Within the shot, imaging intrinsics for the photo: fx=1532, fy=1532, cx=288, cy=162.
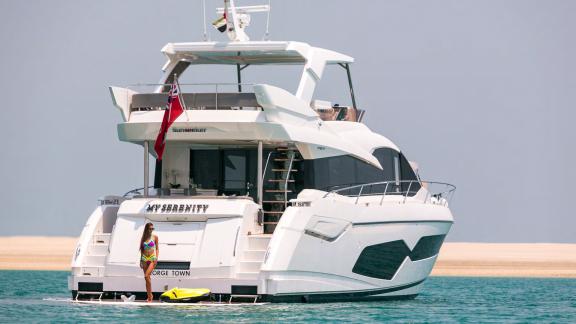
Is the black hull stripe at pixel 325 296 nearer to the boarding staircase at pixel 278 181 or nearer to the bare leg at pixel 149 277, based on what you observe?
the boarding staircase at pixel 278 181

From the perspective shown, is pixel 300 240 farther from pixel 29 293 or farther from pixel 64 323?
pixel 29 293

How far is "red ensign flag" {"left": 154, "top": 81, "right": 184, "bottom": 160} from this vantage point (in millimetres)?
26031

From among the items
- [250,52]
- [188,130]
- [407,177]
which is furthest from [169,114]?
[407,177]

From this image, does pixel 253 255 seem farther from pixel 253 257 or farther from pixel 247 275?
pixel 247 275

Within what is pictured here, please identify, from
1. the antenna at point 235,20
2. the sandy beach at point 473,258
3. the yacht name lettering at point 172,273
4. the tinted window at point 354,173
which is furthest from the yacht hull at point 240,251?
the sandy beach at point 473,258

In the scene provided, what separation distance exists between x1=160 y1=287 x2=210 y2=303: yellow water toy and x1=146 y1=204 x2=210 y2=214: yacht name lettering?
4.82 ft

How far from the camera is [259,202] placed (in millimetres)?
26438

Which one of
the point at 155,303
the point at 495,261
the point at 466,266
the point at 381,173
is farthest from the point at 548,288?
the point at 495,261

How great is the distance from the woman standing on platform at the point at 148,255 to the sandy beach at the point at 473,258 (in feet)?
98.7

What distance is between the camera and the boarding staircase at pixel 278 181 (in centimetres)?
2722

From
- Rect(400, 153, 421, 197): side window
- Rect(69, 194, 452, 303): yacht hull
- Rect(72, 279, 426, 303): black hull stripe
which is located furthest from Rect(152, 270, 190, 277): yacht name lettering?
Rect(400, 153, 421, 197): side window

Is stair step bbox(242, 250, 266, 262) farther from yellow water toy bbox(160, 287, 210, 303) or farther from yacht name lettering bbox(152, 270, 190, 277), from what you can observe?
yacht name lettering bbox(152, 270, 190, 277)

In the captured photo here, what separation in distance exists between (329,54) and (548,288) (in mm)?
13667

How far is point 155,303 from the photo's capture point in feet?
81.7
